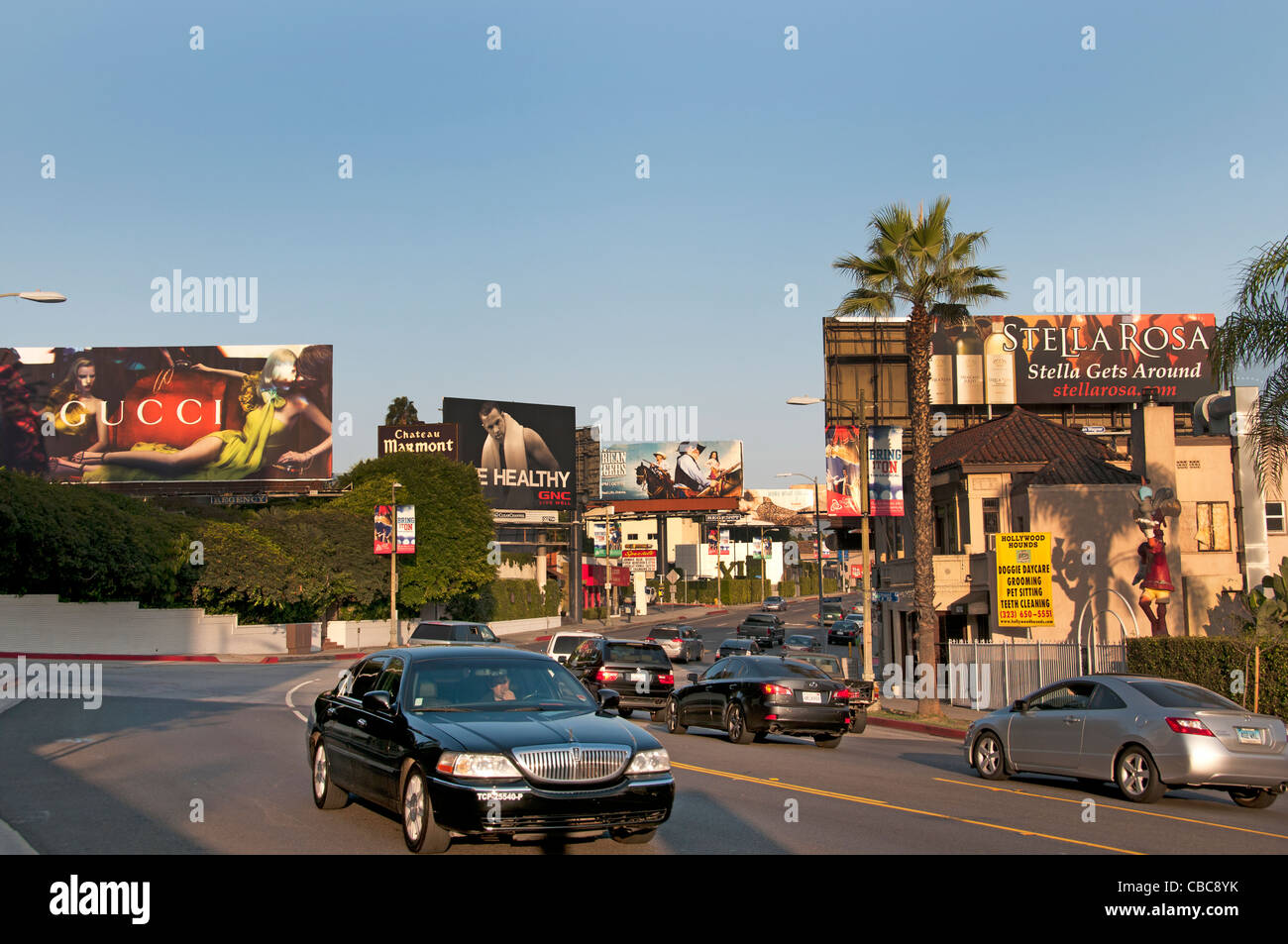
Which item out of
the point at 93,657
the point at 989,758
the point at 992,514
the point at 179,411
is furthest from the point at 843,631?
the point at 989,758

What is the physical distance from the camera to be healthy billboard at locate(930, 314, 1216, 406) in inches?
2864

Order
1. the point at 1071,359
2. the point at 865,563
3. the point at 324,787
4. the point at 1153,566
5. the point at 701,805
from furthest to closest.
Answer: the point at 1071,359, the point at 865,563, the point at 1153,566, the point at 701,805, the point at 324,787

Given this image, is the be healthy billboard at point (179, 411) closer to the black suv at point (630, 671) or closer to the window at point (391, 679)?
the black suv at point (630, 671)

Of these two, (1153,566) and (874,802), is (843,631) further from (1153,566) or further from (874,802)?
(874,802)

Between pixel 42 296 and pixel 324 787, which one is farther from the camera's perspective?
pixel 42 296

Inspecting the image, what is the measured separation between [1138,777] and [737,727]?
809 cm

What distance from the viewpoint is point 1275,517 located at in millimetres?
36375

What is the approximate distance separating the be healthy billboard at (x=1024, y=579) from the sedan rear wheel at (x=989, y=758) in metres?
14.4

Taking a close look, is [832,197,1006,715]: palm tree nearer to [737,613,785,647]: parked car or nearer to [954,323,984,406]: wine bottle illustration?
[737,613,785,647]: parked car

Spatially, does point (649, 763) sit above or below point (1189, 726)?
above

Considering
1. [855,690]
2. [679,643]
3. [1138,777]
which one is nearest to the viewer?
[1138,777]

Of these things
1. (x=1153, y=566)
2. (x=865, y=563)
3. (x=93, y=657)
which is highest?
(x=865, y=563)

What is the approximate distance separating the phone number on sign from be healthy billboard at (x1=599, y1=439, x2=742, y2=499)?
94112 millimetres
